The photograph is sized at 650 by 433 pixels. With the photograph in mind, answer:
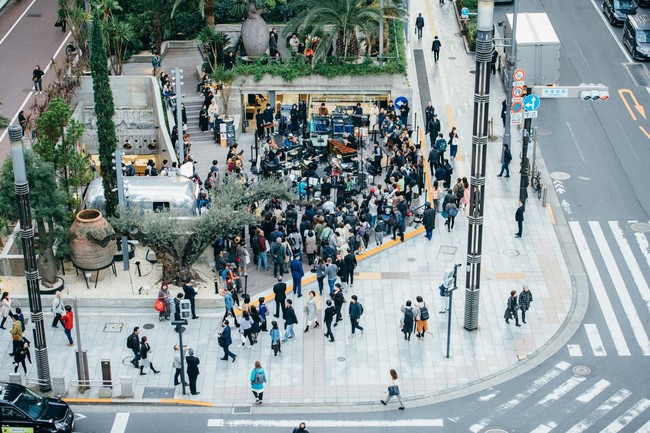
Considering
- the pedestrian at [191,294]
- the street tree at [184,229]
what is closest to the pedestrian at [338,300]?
the street tree at [184,229]

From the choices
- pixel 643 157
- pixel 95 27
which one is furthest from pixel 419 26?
pixel 95 27

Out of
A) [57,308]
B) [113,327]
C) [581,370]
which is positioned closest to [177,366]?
[113,327]

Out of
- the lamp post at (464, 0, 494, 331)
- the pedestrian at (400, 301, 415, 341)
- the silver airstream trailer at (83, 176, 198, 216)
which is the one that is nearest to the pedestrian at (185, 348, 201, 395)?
the pedestrian at (400, 301, 415, 341)

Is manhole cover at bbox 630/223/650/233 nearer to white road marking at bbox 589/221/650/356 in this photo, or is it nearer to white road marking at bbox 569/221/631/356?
white road marking at bbox 589/221/650/356

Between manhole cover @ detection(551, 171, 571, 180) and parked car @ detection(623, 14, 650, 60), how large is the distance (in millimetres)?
14108

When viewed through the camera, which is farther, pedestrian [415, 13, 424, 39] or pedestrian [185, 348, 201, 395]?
pedestrian [415, 13, 424, 39]

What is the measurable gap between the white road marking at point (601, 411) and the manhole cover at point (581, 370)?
54.0 inches

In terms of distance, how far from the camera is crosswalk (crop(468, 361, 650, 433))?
36250mm

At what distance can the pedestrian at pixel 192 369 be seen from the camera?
37375 millimetres

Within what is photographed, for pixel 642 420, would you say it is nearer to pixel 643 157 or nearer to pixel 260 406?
pixel 260 406

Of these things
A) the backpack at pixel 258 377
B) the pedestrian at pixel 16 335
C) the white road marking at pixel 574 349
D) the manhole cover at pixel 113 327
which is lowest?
the white road marking at pixel 574 349

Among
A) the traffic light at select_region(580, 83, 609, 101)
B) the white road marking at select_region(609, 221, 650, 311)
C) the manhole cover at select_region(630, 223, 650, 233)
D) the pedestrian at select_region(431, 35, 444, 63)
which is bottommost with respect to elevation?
the white road marking at select_region(609, 221, 650, 311)

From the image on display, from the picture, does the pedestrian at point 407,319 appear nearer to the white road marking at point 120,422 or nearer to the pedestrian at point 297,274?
the pedestrian at point 297,274

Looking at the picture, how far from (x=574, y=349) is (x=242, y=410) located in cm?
1077
